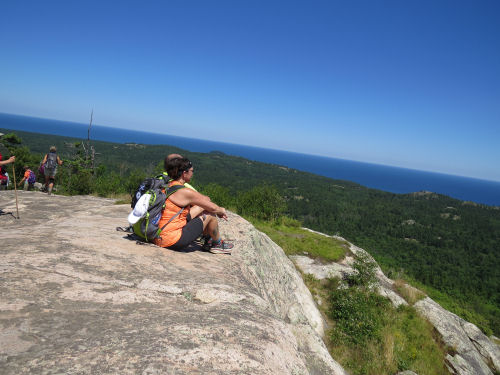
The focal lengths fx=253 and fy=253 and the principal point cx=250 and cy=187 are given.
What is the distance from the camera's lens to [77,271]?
348 centimetres

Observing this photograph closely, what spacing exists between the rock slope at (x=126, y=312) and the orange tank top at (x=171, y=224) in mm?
239

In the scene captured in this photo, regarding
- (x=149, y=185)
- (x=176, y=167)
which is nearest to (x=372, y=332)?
(x=176, y=167)

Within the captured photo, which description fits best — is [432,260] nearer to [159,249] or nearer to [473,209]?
[159,249]

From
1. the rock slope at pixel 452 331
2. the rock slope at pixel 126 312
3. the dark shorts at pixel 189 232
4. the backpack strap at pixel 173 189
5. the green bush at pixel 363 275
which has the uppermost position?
the backpack strap at pixel 173 189

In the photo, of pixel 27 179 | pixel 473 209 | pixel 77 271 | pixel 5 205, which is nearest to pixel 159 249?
pixel 77 271

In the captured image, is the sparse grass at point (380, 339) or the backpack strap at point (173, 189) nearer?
the backpack strap at point (173, 189)

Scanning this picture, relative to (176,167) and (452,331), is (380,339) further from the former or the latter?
(176,167)

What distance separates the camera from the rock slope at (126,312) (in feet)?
6.77

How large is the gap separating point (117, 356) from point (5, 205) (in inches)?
357

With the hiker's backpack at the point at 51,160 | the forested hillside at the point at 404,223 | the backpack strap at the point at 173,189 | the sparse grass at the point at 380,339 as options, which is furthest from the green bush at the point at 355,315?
the hiker's backpack at the point at 51,160

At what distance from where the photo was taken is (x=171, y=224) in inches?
187

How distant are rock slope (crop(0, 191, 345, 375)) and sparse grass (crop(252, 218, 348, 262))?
10473 mm

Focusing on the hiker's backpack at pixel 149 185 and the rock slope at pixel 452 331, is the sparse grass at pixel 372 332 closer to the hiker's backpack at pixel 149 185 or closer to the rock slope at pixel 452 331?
the rock slope at pixel 452 331

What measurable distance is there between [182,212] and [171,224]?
0.30m
